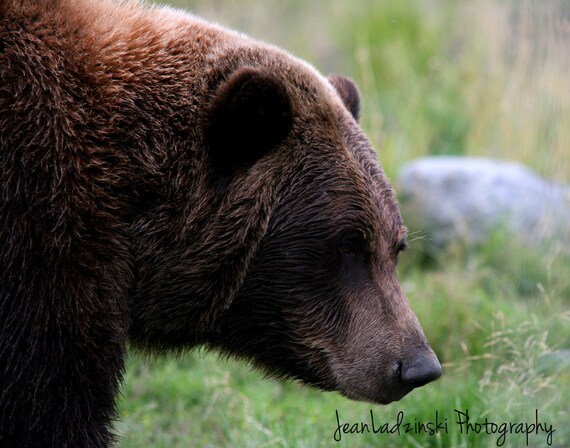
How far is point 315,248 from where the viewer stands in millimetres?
4125

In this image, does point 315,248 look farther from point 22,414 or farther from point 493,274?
point 493,274

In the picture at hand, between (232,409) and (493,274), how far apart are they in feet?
11.2

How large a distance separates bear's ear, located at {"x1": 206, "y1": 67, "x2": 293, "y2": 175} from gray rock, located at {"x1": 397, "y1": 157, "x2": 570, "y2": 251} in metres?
5.07

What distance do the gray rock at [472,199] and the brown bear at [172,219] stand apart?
4.78 meters

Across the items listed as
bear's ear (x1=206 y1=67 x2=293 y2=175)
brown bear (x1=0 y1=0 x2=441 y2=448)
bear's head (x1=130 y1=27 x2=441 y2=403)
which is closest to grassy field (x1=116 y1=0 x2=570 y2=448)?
bear's head (x1=130 y1=27 x2=441 y2=403)

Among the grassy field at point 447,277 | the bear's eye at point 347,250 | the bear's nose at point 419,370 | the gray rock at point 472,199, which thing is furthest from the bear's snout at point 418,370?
the gray rock at point 472,199

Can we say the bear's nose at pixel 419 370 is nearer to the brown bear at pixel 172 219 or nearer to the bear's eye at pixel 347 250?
the brown bear at pixel 172 219

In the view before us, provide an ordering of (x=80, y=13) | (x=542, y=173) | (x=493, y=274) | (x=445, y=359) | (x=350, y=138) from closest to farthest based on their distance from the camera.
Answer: (x=80, y=13)
(x=350, y=138)
(x=445, y=359)
(x=493, y=274)
(x=542, y=173)

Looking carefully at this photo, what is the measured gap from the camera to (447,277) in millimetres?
7617

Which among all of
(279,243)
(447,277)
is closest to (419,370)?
(279,243)

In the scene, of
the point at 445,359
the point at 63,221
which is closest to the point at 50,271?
the point at 63,221

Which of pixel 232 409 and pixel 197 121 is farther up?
pixel 197 121

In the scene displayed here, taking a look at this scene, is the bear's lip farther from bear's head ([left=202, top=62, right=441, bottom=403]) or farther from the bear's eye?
the bear's eye

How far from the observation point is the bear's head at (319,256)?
160 inches
